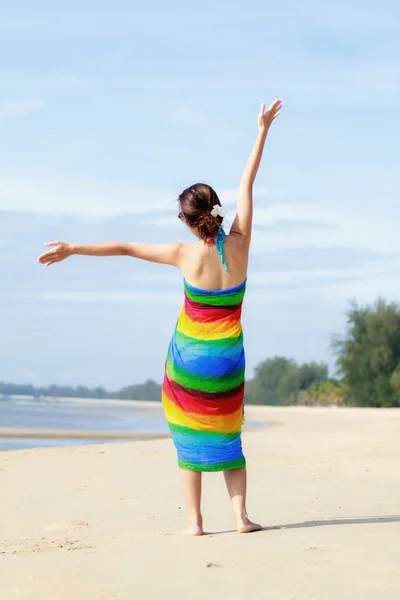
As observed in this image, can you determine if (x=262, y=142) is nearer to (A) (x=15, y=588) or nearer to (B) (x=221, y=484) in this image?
(A) (x=15, y=588)

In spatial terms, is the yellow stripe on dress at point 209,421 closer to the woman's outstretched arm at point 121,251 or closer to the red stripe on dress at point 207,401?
the red stripe on dress at point 207,401

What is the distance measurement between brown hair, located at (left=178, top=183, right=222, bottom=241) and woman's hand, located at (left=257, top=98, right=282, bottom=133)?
62cm

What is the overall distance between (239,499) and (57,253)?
1.74 metres

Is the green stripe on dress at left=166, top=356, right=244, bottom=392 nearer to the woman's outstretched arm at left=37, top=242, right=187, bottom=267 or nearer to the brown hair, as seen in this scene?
the woman's outstretched arm at left=37, top=242, right=187, bottom=267

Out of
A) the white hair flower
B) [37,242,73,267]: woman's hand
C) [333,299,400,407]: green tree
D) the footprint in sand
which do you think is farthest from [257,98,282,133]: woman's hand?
[333,299,400,407]: green tree

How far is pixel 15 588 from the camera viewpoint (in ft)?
13.6

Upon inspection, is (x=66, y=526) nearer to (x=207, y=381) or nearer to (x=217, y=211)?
(x=207, y=381)

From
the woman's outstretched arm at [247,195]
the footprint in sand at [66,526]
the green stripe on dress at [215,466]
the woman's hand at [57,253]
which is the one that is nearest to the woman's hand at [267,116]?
the woman's outstretched arm at [247,195]

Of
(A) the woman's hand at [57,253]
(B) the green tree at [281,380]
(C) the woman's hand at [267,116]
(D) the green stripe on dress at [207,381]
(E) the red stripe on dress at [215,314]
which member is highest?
(B) the green tree at [281,380]

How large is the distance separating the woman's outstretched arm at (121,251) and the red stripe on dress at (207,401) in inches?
28.8

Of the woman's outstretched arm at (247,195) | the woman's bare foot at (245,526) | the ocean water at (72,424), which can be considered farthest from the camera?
the ocean water at (72,424)

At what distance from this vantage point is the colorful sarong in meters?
5.36

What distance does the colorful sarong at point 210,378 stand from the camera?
5.36 meters

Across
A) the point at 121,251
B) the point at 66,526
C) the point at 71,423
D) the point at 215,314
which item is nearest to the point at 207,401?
the point at 215,314
